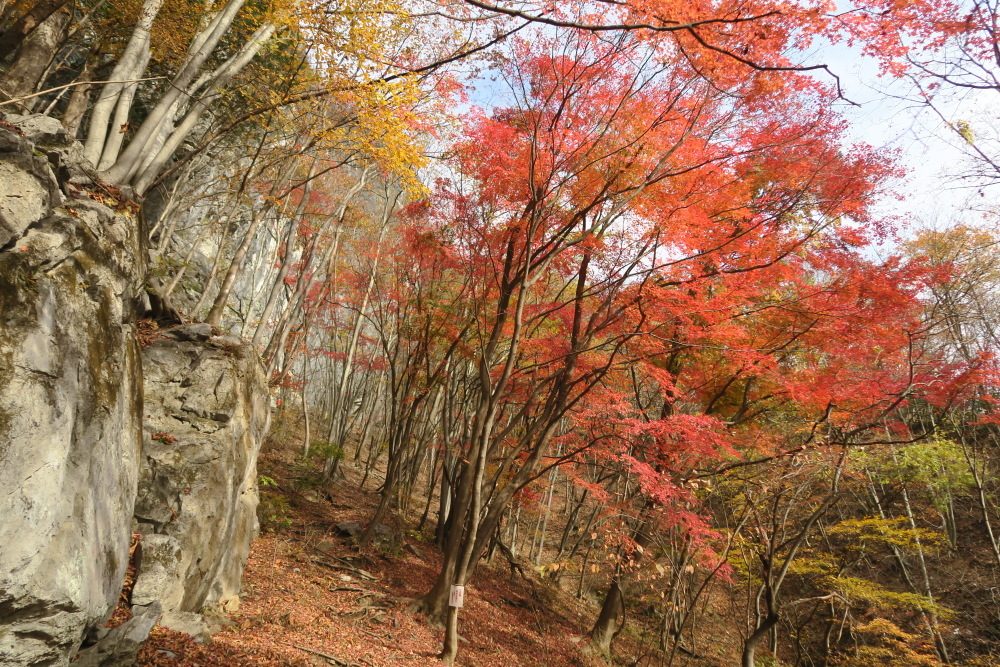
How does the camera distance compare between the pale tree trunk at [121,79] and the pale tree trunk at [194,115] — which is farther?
the pale tree trunk at [194,115]

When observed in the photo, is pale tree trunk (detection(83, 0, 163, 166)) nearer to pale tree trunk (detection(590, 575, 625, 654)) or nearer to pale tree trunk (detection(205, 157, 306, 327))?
pale tree trunk (detection(205, 157, 306, 327))

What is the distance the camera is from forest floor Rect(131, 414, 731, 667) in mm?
5516

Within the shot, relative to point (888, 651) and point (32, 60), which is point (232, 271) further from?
point (888, 651)

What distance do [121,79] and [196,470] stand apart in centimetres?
439

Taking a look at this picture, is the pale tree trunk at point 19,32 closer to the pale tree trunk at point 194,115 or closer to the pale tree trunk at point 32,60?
the pale tree trunk at point 32,60

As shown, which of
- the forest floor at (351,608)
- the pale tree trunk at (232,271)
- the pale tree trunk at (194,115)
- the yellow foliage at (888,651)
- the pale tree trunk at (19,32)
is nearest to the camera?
the forest floor at (351,608)

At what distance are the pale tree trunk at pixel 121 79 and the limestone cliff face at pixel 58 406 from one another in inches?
48.2

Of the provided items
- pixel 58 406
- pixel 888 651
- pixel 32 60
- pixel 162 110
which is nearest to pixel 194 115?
pixel 162 110

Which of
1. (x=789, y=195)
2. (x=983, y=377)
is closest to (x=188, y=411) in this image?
(x=789, y=195)

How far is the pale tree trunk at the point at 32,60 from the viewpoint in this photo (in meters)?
6.19

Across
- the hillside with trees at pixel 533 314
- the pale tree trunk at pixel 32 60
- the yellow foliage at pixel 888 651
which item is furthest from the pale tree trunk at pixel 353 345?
the yellow foliage at pixel 888 651

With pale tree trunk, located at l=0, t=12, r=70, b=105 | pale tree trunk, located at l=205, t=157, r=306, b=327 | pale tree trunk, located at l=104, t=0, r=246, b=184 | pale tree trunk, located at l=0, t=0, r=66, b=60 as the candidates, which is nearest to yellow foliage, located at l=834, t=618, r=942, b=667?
pale tree trunk, located at l=205, t=157, r=306, b=327

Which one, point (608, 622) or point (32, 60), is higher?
A: point (32, 60)

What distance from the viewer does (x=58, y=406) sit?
3.48 meters
